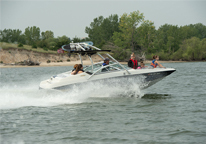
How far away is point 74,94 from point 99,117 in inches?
113

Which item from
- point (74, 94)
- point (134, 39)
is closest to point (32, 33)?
point (134, 39)

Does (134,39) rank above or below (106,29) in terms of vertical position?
below

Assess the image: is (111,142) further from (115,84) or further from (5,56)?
(5,56)

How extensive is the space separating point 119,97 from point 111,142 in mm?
5697

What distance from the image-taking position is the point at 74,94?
11.5 m

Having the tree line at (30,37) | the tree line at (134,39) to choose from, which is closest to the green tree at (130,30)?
the tree line at (134,39)

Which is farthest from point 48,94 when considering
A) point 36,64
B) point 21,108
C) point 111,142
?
point 36,64

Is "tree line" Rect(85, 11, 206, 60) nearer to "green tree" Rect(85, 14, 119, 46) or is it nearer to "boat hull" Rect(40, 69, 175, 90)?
"green tree" Rect(85, 14, 119, 46)

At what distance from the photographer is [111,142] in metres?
6.64

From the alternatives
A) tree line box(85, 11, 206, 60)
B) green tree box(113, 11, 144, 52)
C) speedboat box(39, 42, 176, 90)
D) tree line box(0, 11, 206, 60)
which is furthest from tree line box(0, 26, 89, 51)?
speedboat box(39, 42, 176, 90)

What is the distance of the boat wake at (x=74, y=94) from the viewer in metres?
11.1

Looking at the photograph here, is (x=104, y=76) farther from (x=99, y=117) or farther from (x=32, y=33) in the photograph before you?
(x=32, y=33)

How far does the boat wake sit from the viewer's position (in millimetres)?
11109

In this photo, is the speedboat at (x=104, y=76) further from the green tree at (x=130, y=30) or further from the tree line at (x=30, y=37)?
the tree line at (x=30, y=37)
